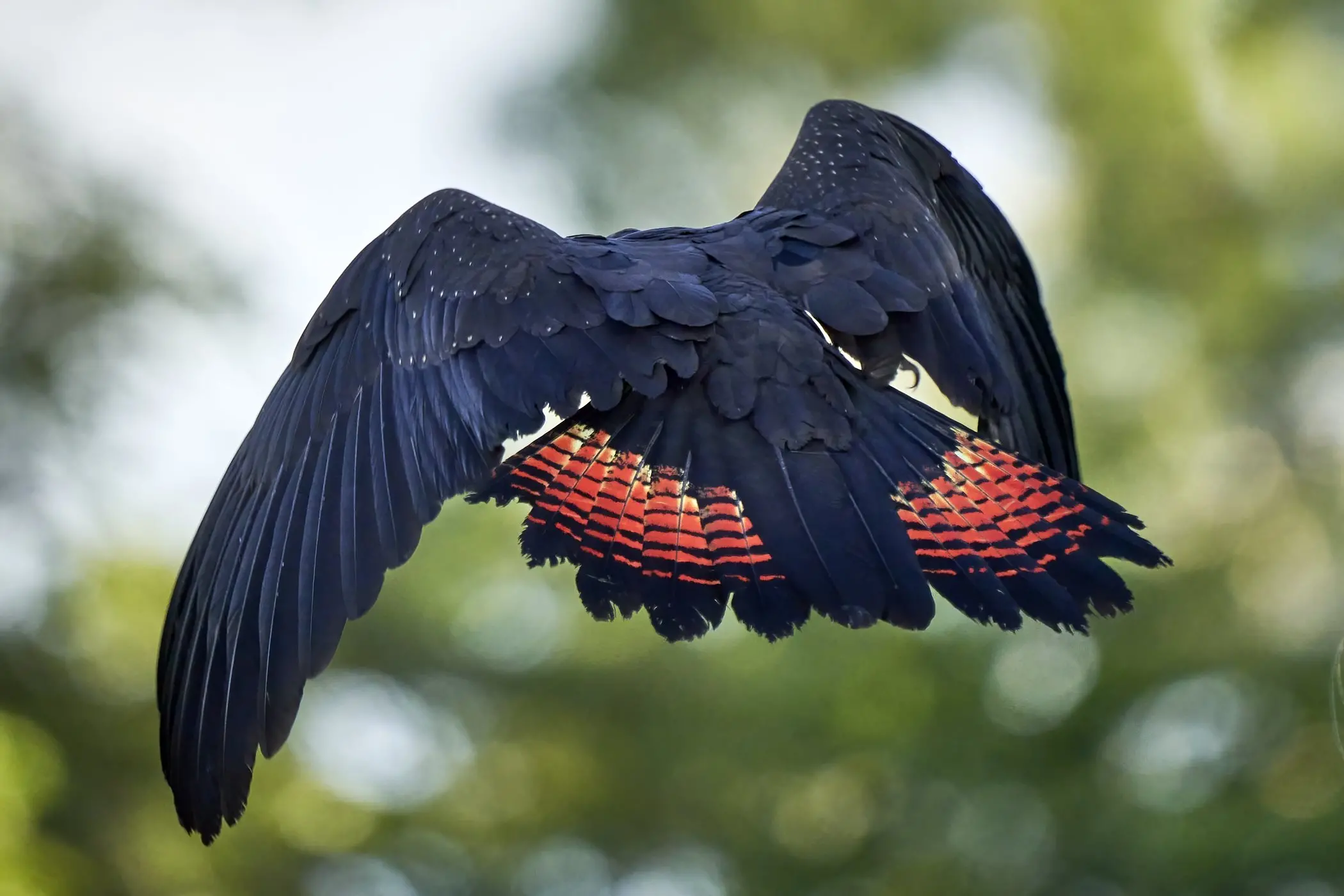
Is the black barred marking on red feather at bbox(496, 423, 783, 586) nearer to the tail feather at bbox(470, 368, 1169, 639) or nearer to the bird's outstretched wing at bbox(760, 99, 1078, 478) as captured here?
the tail feather at bbox(470, 368, 1169, 639)

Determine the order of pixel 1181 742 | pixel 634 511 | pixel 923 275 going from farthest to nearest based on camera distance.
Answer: pixel 1181 742
pixel 923 275
pixel 634 511

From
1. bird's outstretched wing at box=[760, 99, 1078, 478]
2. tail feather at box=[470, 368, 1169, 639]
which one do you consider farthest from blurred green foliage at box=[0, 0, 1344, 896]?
tail feather at box=[470, 368, 1169, 639]

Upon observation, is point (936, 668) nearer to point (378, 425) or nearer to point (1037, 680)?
point (1037, 680)

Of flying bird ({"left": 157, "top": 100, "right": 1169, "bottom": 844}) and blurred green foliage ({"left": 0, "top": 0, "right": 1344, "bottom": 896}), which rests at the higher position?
blurred green foliage ({"left": 0, "top": 0, "right": 1344, "bottom": 896})

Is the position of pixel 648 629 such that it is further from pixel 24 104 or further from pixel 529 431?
pixel 529 431

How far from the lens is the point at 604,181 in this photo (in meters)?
10.3

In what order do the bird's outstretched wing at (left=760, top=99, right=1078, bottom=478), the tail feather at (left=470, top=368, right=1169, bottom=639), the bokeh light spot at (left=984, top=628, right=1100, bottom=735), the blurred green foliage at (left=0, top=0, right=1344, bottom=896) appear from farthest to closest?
the bokeh light spot at (left=984, top=628, right=1100, bottom=735), the blurred green foliage at (left=0, top=0, right=1344, bottom=896), the bird's outstretched wing at (left=760, top=99, right=1078, bottom=478), the tail feather at (left=470, top=368, right=1169, bottom=639)

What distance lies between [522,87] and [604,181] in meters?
0.89

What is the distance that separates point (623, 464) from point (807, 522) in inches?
17.5

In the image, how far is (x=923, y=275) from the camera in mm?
3648

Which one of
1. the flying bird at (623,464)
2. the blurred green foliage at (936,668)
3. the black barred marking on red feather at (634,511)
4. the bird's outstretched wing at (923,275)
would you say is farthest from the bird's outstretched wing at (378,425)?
the blurred green foliage at (936,668)

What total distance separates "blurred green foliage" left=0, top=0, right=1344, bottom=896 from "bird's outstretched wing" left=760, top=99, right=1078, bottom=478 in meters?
4.55

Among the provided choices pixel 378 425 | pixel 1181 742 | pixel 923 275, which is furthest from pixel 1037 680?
pixel 378 425

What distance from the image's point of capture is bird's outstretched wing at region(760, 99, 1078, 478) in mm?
3475
